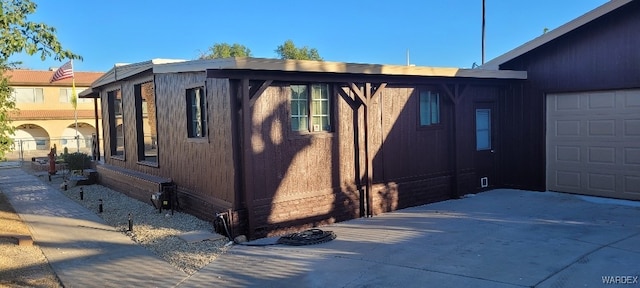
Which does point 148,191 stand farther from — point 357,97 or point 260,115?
point 357,97

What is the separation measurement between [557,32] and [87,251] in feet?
30.6

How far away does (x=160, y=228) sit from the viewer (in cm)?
789

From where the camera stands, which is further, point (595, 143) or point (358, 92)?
point (595, 143)

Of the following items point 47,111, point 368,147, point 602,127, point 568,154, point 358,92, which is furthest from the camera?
point 47,111

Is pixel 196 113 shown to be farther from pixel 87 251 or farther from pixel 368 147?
pixel 368 147

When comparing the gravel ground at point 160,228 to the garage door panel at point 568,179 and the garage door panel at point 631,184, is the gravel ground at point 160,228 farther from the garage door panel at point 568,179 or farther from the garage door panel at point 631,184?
the garage door panel at point 631,184

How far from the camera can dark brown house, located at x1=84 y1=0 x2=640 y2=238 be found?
23.7 ft

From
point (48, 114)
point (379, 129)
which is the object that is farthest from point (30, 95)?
point (379, 129)

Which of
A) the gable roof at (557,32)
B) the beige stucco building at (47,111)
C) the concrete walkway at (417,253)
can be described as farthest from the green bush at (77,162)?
the beige stucco building at (47,111)

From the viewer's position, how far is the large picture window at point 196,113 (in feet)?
26.9

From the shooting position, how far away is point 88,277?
216 inches

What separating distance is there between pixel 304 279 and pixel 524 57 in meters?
7.94

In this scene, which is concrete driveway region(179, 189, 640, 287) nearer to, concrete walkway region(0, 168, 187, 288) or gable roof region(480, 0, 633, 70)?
concrete walkway region(0, 168, 187, 288)

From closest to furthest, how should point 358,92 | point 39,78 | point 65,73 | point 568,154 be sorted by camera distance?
point 358,92, point 568,154, point 65,73, point 39,78
